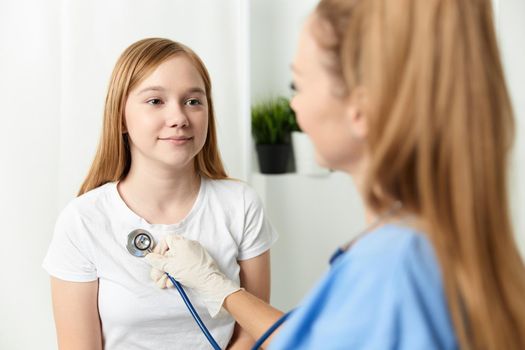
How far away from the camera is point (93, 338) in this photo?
1.41 metres

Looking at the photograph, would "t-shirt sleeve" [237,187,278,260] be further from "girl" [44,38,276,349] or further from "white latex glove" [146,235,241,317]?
"white latex glove" [146,235,241,317]

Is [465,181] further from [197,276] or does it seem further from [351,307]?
[197,276]

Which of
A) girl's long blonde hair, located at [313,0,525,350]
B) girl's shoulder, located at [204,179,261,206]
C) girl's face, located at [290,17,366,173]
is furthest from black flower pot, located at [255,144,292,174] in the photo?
girl's long blonde hair, located at [313,0,525,350]

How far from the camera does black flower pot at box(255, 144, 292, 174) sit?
210cm

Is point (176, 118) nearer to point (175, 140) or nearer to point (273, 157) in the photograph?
point (175, 140)

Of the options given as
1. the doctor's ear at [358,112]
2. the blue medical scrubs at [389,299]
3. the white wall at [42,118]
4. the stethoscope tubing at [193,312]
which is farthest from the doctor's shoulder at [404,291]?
the white wall at [42,118]

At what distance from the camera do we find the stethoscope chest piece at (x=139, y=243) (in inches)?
55.7

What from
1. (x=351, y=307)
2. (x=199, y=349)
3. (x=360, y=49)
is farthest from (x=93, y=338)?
(x=360, y=49)

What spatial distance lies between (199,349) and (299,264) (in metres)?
0.78

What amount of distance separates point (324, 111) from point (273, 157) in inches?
51.6

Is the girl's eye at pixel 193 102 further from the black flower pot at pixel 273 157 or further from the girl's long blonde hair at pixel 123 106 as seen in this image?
the black flower pot at pixel 273 157

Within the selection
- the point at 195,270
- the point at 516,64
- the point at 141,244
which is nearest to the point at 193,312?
the point at 195,270

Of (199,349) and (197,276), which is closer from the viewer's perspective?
(197,276)

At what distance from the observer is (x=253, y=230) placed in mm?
1574
